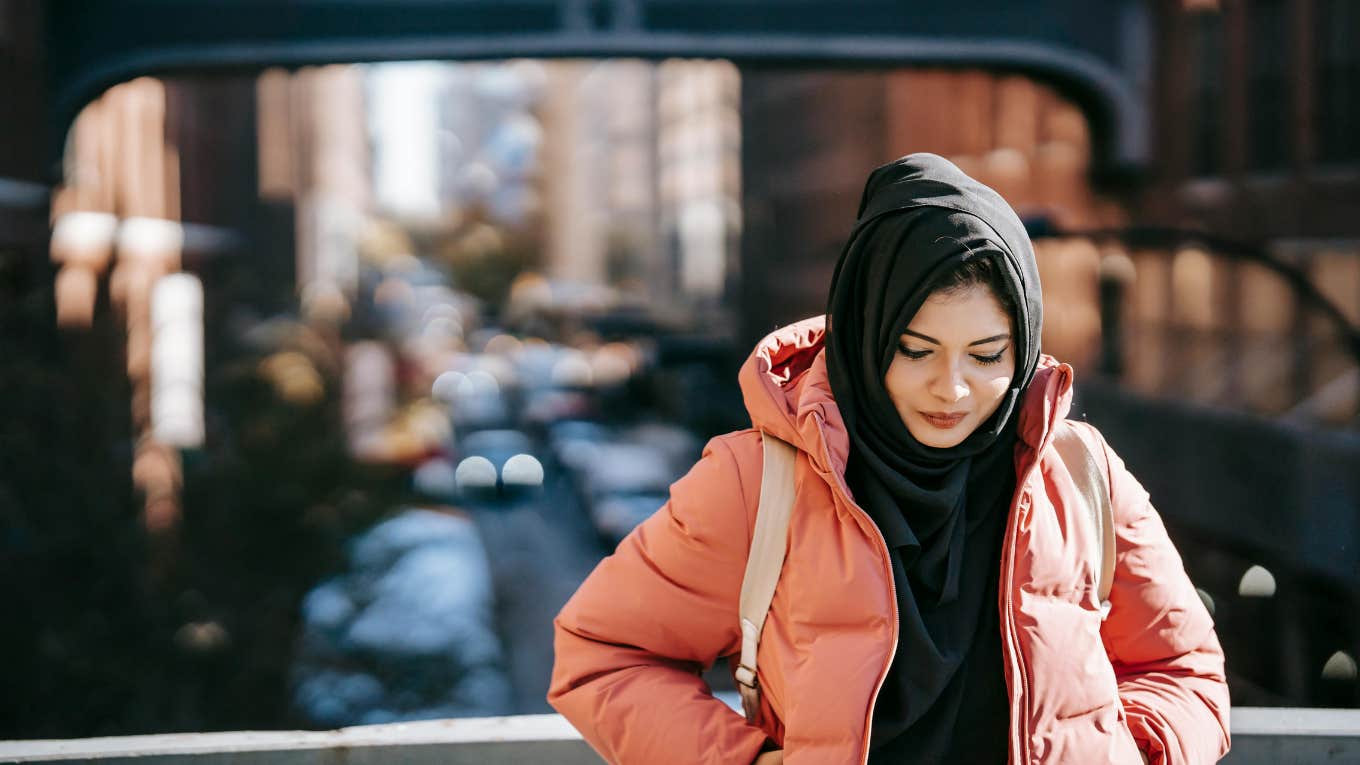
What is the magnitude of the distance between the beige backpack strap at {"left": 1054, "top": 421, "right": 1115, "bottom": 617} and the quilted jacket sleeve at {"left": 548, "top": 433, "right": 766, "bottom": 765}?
0.48m

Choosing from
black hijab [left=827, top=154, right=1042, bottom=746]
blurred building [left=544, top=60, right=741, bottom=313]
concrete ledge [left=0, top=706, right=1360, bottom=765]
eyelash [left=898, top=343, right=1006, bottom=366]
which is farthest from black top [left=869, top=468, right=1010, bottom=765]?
blurred building [left=544, top=60, right=741, bottom=313]

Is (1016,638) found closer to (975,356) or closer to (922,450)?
(922,450)

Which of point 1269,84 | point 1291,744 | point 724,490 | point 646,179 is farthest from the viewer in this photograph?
point 646,179

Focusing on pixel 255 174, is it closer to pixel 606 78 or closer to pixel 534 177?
pixel 606 78

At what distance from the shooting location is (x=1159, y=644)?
85.9 inches

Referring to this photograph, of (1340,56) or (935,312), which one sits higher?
(1340,56)

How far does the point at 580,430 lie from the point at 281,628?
98.9 feet

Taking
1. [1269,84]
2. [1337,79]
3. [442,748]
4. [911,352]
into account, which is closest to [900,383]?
[911,352]

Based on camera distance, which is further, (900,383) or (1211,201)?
(1211,201)

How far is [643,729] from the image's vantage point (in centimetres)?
208

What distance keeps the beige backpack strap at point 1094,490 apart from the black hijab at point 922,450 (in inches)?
3.8

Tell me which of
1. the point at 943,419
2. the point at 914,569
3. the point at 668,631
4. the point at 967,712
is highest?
the point at 943,419

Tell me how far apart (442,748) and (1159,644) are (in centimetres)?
140

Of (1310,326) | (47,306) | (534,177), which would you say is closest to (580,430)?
(1310,326)
